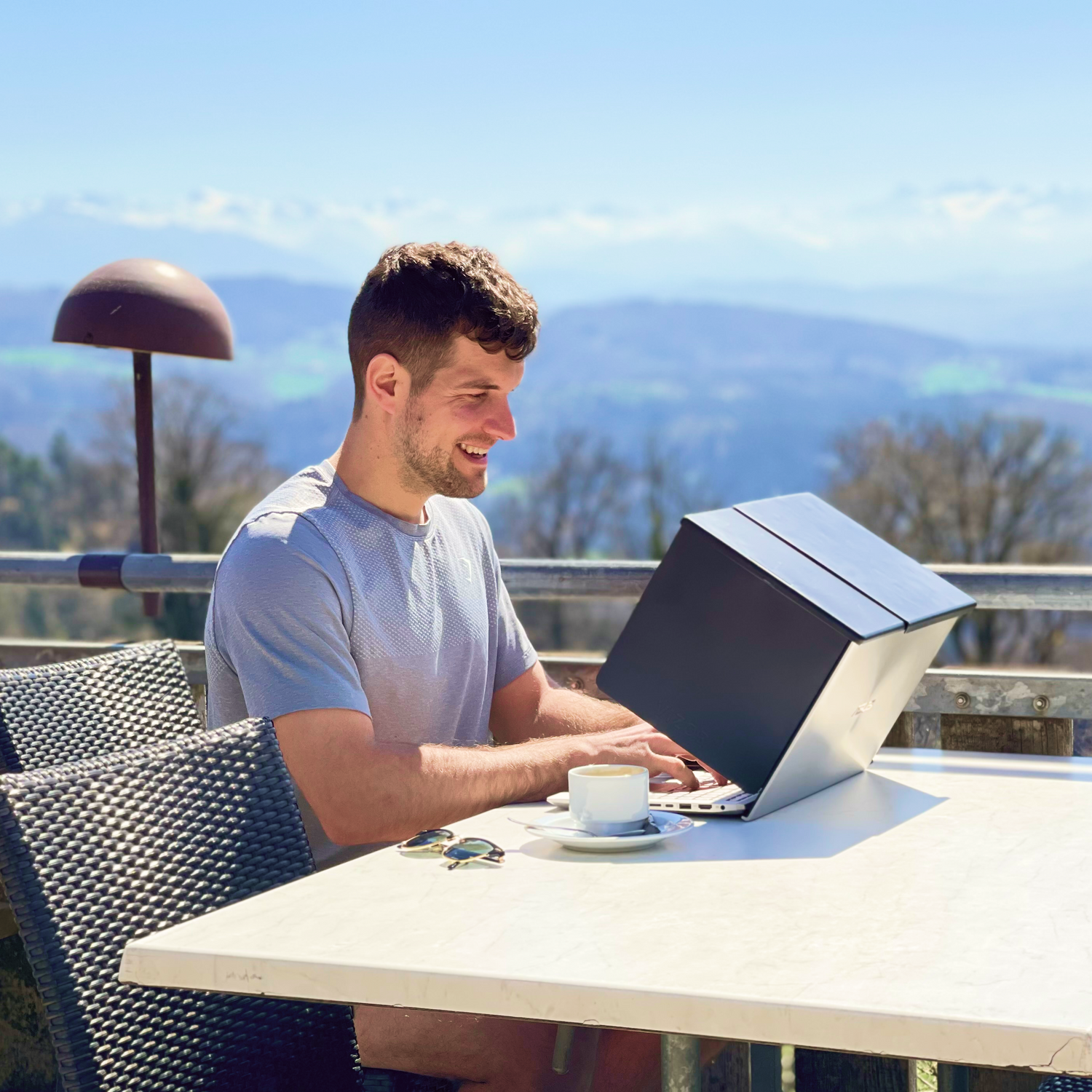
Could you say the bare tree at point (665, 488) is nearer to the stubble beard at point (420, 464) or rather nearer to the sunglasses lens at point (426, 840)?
the stubble beard at point (420, 464)

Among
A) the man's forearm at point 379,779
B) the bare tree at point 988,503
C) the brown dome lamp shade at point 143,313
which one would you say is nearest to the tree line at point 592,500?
the bare tree at point 988,503

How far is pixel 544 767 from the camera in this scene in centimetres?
176

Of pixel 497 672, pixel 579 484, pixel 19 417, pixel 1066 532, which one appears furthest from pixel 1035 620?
pixel 19 417

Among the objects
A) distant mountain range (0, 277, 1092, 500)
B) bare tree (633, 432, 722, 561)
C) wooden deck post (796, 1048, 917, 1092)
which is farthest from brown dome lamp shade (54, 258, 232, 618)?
distant mountain range (0, 277, 1092, 500)

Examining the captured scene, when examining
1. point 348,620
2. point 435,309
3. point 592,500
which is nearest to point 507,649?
point 348,620

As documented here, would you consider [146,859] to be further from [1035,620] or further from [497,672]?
[1035,620]

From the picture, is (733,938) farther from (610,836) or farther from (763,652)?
(763,652)

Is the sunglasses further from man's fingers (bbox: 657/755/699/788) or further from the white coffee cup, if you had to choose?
man's fingers (bbox: 657/755/699/788)

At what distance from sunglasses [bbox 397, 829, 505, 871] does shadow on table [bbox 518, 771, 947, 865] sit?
0.05 meters

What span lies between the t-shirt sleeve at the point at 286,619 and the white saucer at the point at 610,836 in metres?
0.31

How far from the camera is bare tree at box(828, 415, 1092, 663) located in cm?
2716

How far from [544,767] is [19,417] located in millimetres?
70292

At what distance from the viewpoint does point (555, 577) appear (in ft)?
8.59

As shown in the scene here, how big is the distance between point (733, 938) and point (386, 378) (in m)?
1.10
